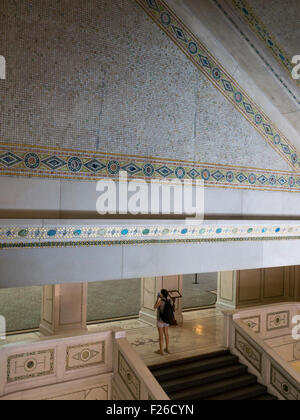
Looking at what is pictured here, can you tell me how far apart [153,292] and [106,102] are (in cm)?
489

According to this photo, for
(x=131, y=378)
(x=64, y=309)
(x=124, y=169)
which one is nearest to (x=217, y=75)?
(x=124, y=169)

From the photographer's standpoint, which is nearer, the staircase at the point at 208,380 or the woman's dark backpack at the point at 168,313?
the staircase at the point at 208,380

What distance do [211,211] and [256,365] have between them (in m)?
3.08

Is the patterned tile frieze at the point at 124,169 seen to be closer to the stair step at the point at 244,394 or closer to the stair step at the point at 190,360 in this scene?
the stair step at the point at 190,360

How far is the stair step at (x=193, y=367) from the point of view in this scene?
5.78 m

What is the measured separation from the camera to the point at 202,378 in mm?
5898

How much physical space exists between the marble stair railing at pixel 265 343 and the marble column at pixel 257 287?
1.72m

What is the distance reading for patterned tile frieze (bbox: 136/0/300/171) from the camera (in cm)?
461

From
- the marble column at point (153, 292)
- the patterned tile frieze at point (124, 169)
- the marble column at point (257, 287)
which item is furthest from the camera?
the marble column at point (257, 287)

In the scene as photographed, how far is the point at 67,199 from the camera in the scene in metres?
4.05

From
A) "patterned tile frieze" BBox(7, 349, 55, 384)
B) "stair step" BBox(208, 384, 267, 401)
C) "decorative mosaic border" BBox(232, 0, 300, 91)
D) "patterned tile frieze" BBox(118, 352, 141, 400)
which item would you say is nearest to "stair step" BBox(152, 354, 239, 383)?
"stair step" BBox(208, 384, 267, 401)

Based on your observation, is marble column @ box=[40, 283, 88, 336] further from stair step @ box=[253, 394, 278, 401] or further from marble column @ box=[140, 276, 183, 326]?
stair step @ box=[253, 394, 278, 401]

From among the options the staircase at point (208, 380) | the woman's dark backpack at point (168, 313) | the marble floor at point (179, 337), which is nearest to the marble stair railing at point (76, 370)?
the marble floor at point (179, 337)

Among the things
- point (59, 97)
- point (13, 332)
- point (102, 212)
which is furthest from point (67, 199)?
point (13, 332)
